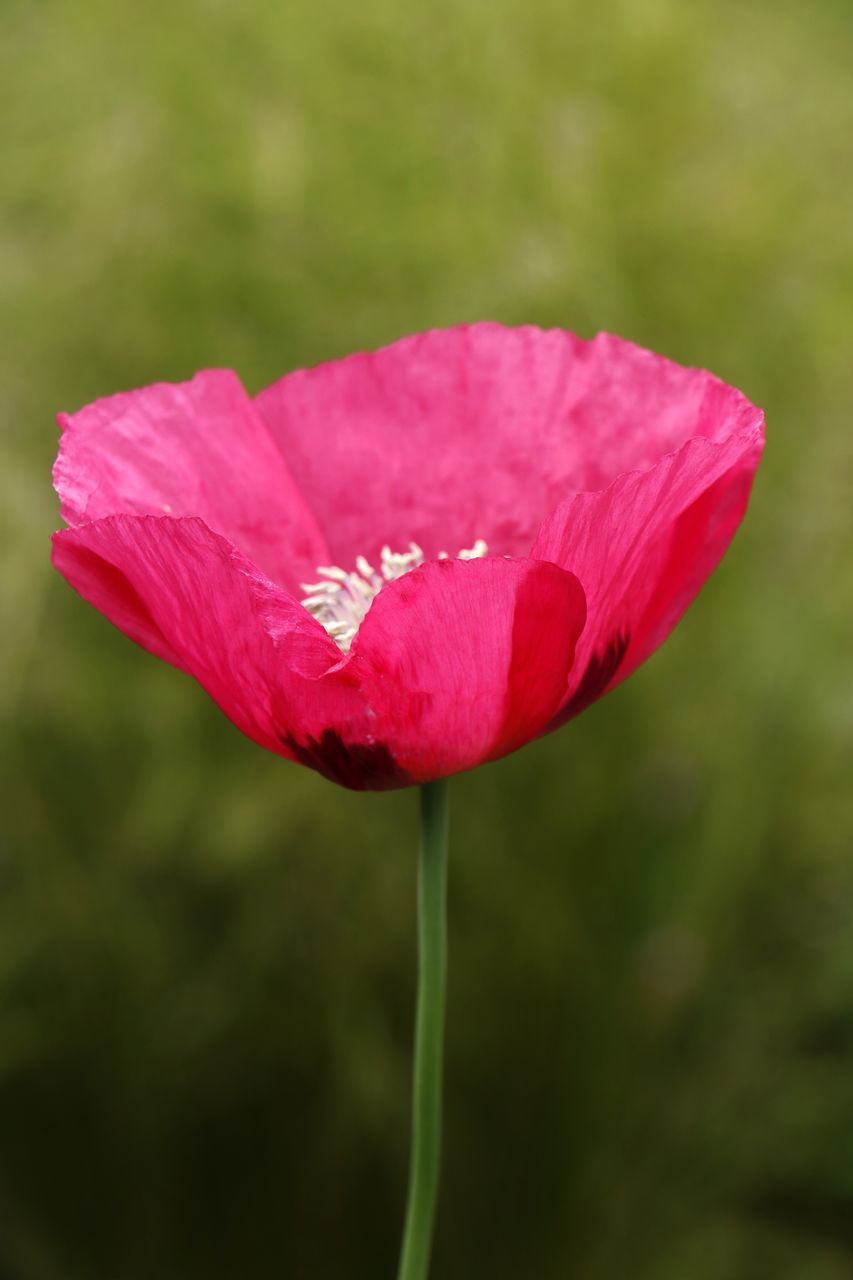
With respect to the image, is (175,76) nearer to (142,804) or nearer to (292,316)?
(292,316)

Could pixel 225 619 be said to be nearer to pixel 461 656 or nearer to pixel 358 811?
pixel 461 656

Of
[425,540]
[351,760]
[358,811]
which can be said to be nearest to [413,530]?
[425,540]

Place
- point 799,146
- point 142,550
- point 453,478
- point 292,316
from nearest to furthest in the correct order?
point 142,550 < point 453,478 < point 292,316 < point 799,146

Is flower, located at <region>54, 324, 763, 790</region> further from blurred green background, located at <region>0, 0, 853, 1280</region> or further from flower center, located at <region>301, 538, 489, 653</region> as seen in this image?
blurred green background, located at <region>0, 0, 853, 1280</region>

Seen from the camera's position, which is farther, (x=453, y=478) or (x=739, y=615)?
(x=739, y=615)

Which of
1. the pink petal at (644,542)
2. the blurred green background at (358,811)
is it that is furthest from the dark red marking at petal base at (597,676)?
the blurred green background at (358,811)

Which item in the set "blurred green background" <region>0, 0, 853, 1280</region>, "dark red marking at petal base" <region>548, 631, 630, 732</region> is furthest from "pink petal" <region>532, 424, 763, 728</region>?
"blurred green background" <region>0, 0, 853, 1280</region>

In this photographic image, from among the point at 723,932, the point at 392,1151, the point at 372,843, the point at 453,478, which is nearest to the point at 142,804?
the point at 372,843
